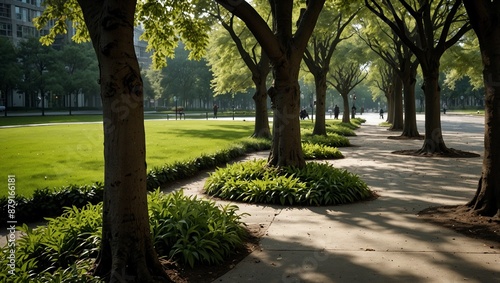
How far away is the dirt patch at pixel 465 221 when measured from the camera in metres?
5.93

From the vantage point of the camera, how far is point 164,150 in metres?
16.9

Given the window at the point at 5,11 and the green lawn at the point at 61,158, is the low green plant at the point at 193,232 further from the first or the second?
the window at the point at 5,11

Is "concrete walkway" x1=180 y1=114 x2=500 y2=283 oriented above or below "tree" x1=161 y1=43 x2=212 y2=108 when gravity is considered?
below

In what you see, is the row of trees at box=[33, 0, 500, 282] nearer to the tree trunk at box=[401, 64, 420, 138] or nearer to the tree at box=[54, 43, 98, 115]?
the tree trunk at box=[401, 64, 420, 138]

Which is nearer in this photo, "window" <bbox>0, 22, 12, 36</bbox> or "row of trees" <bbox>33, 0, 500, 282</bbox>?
"row of trees" <bbox>33, 0, 500, 282</bbox>

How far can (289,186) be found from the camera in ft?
28.2

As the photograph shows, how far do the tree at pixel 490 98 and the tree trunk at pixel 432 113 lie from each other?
32.4 feet

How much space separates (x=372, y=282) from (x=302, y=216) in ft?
10.0


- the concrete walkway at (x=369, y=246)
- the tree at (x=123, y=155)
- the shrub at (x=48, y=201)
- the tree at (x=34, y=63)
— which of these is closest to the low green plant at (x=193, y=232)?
the concrete walkway at (x=369, y=246)

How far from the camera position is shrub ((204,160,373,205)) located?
8391 millimetres

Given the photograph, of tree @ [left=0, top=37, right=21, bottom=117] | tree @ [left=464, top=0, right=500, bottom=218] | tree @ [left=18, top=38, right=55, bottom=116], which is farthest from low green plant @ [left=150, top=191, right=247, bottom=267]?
tree @ [left=18, top=38, right=55, bottom=116]

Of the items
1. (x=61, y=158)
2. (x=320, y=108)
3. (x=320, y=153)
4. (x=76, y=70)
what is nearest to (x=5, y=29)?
(x=76, y=70)

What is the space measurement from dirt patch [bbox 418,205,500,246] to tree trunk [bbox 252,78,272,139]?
50.8 feet

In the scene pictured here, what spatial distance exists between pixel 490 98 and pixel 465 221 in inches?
76.0
